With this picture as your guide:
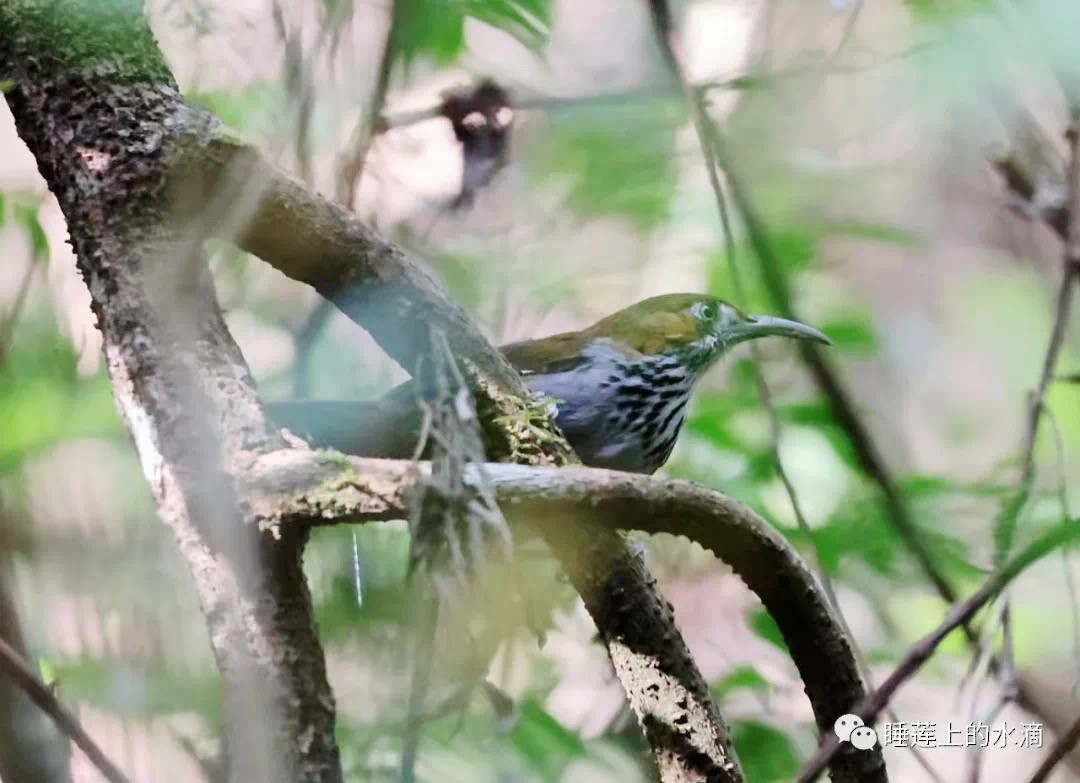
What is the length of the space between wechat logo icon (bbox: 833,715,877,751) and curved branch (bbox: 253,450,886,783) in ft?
0.06

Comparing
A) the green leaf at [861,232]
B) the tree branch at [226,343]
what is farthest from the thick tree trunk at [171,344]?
the green leaf at [861,232]

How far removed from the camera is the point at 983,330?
3.52 metres

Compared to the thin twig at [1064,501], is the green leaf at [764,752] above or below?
below

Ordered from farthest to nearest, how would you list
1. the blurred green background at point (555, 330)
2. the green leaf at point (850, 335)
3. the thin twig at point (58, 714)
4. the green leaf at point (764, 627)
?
the green leaf at point (850, 335)
the green leaf at point (764, 627)
the blurred green background at point (555, 330)
the thin twig at point (58, 714)

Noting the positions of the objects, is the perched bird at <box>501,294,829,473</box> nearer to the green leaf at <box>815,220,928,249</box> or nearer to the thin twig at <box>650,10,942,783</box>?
the thin twig at <box>650,10,942,783</box>

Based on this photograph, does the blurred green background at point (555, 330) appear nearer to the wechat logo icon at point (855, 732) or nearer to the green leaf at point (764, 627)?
the green leaf at point (764, 627)

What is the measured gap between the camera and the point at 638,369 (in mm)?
1868

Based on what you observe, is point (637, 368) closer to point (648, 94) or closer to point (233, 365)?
point (648, 94)

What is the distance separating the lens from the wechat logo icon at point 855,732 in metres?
1.05

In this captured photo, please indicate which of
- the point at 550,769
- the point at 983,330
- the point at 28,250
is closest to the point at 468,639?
the point at 550,769

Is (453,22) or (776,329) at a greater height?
(453,22)

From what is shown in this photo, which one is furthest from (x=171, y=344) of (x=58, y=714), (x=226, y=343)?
(x=58, y=714)

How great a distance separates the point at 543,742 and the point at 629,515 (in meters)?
0.77

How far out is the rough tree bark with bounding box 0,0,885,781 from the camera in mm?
882
